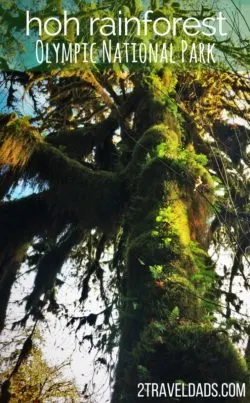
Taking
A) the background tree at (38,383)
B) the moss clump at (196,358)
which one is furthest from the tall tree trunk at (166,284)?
the background tree at (38,383)

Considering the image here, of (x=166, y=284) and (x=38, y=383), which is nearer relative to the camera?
(x=166, y=284)

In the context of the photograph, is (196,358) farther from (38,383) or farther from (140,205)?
(38,383)

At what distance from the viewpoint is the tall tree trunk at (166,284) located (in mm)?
2898

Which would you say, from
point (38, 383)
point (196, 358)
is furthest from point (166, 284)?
point (38, 383)

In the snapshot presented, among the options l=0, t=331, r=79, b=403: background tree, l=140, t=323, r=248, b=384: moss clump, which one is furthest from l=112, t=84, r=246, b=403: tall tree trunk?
l=0, t=331, r=79, b=403: background tree

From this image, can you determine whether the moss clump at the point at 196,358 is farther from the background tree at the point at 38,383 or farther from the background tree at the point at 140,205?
the background tree at the point at 38,383

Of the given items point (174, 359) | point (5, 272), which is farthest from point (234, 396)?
point (5, 272)

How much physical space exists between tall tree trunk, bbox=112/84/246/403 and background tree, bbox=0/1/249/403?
11 millimetres

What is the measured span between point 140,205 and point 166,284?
1.55 metres

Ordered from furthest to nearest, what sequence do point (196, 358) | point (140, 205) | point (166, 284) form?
point (140, 205) < point (166, 284) < point (196, 358)

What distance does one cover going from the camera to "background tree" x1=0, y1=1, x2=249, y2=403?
3100mm

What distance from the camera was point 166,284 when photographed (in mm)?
3844

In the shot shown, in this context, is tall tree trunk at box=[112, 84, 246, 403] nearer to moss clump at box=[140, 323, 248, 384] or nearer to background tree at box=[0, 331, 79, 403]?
moss clump at box=[140, 323, 248, 384]

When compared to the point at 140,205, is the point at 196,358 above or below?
below
